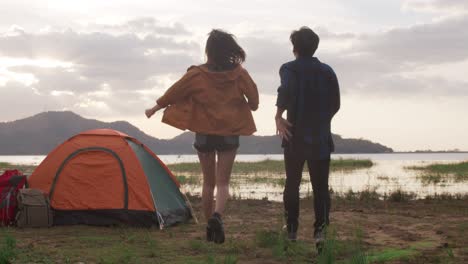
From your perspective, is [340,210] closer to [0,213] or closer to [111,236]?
[111,236]

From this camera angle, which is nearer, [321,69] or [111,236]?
[321,69]

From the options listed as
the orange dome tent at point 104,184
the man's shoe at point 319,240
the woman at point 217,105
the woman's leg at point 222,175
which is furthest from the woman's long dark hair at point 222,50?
the orange dome tent at point 104,184

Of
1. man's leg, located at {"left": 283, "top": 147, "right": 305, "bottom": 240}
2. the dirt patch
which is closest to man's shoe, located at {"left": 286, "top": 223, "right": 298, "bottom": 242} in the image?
man's leg, located at {"left": 283, "top": 147, "right": 305, "bottom": 240}

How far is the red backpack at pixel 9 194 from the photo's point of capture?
8.41 m

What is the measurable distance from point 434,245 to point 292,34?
9.34 ft

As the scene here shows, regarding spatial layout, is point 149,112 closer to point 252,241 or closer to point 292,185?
point 292,185

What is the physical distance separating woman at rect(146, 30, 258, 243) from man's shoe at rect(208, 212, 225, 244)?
0.42ft

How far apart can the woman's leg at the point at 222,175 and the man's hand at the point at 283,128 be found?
0.66 meters

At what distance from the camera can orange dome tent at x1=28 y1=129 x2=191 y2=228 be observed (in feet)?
27.8

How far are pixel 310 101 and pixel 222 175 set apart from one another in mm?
1292

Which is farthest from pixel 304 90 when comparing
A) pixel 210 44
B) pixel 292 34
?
pixel 210 44

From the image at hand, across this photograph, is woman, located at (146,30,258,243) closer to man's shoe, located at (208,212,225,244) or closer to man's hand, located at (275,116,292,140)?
man's shoe, located at (208,212,225,244)

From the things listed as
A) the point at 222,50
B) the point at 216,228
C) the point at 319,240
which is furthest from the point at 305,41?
the point at 216,228

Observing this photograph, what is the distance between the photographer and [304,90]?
5730 millimetres
